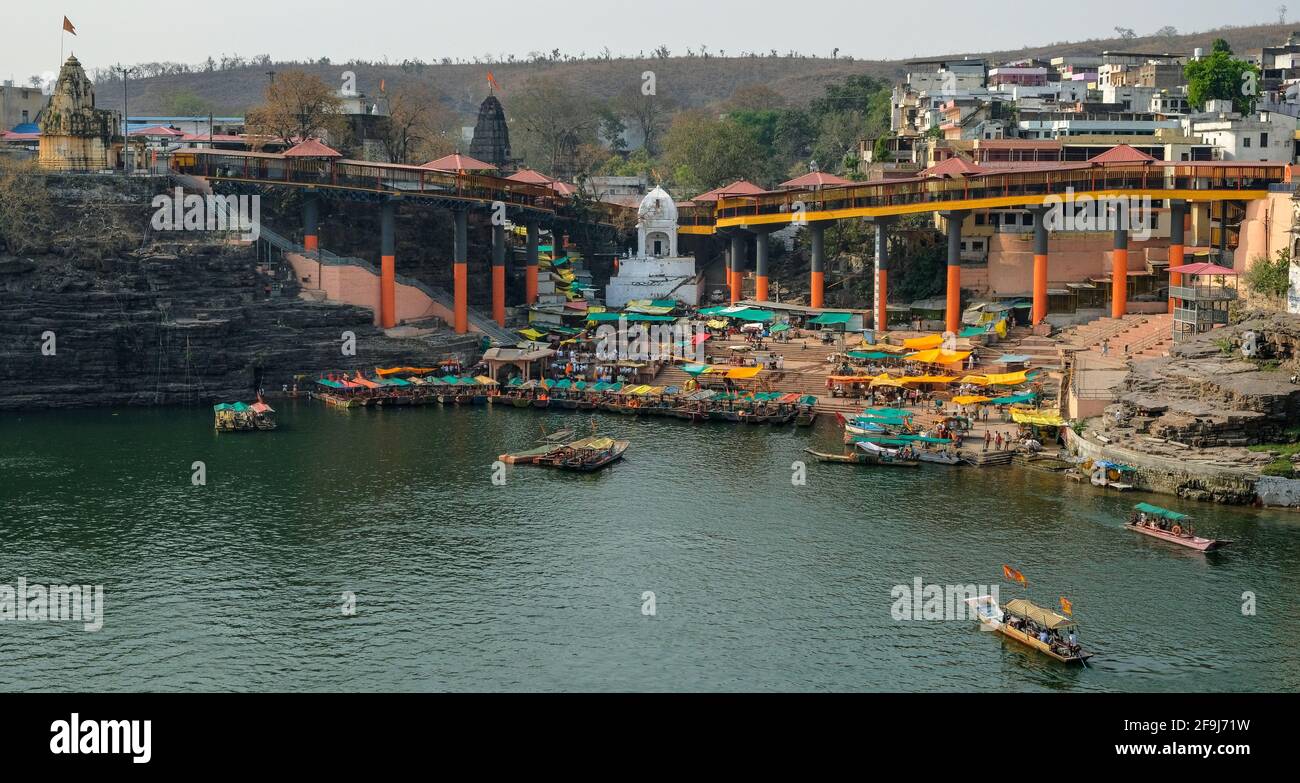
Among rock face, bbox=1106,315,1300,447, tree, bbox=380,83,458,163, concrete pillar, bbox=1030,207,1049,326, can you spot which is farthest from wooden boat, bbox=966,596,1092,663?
tree, bbox=380,83,458,163

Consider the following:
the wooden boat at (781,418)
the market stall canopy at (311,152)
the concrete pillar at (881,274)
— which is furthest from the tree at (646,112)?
the wooden boat at (781,418)

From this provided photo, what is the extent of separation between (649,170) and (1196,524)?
89043 millimetres

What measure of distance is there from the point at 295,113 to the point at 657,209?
974 inches

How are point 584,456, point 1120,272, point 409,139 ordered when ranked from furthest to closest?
1. point 409,139
2. point 1120,272
3. point 584,456

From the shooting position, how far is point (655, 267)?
96438mm

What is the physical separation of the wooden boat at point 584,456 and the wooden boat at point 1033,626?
21.5 metres

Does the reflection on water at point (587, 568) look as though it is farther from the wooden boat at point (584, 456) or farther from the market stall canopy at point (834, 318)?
the market stall canopy at point (834, 318)

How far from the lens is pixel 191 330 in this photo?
7550cm

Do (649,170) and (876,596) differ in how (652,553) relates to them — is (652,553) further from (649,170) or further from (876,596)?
(649,170)

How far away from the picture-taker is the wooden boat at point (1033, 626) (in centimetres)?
3753

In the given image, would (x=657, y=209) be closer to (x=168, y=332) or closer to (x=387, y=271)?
(x=387, y=271)

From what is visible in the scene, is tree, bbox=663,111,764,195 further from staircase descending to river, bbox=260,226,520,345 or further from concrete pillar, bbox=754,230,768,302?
staircase descending to river, bbox=260,226,520,345

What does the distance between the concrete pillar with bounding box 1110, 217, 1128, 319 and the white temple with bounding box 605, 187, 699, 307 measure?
1129 inches

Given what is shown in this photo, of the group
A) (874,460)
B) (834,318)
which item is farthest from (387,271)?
(874,460)
